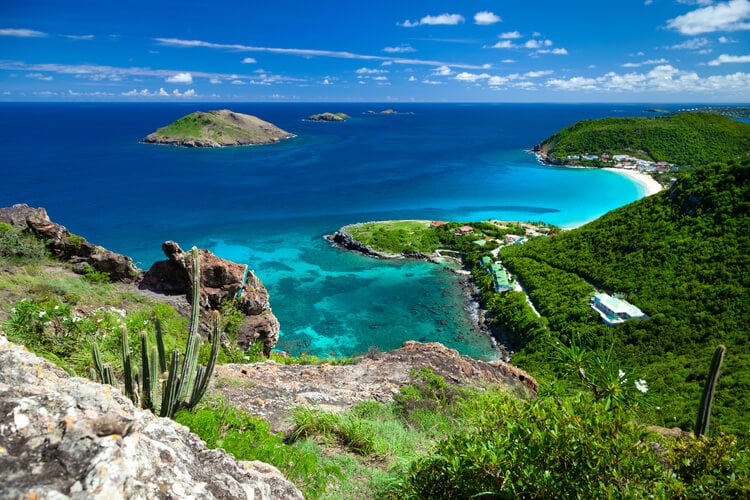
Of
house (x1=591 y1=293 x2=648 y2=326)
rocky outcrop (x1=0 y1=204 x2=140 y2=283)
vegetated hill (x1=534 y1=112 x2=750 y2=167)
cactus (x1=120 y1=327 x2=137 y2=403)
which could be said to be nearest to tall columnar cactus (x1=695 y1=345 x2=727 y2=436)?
cactus (x1=120 y1=327 x2=137 y2=403)

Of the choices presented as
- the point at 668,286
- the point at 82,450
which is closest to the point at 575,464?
the point at 82,450

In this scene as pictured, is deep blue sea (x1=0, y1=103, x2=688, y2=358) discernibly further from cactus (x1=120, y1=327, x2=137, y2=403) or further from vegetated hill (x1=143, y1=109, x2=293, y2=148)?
cactus (x1=120, y1=327, x2=137, y2=403)

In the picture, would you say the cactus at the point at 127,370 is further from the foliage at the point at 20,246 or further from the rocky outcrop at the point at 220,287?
the foliage at the point at 20,246

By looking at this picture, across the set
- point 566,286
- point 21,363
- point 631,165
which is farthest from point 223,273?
point 631,165

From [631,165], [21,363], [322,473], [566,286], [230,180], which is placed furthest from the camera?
[631,165]

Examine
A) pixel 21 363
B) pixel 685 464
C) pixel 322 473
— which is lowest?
pixel 322 473

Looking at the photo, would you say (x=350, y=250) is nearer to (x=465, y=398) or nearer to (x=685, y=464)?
(x=465, y=398)
